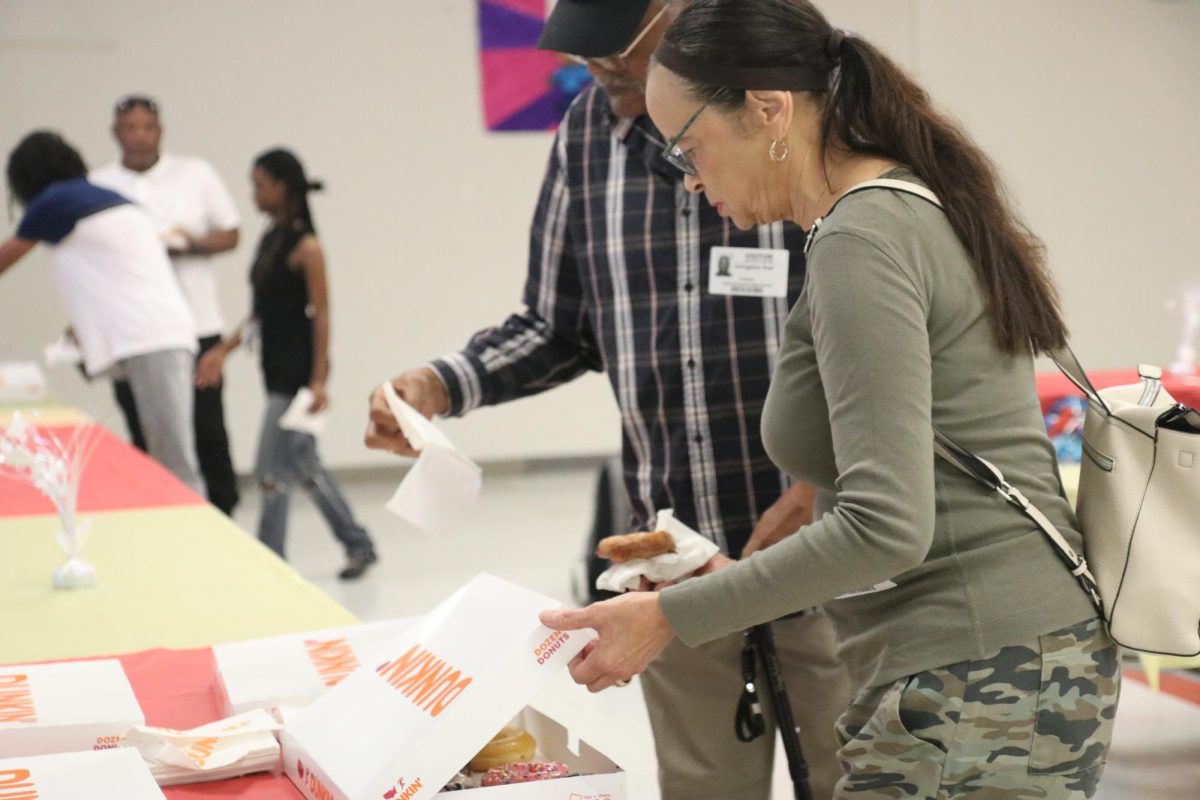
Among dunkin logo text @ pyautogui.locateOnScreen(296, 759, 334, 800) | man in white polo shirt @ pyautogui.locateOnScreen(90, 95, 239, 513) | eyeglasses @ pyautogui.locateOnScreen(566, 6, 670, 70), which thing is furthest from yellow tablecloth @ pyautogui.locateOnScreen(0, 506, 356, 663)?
man in white polo shirt @ pyautogui.locateOnScreen(90, 95, 239, 513)

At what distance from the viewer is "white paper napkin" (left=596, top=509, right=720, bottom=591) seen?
1.35 metres

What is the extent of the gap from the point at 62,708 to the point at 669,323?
0.81 metres

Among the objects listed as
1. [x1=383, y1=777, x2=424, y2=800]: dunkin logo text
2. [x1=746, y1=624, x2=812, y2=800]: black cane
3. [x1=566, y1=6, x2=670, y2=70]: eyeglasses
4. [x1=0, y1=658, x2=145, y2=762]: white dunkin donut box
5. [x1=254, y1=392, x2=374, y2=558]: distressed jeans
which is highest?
[x1=566, y1=6, x2=670, y2=70]: eyeglasses

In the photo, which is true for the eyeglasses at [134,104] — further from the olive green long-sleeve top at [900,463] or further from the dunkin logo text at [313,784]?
the olive green long-sleeve top at [900,463]

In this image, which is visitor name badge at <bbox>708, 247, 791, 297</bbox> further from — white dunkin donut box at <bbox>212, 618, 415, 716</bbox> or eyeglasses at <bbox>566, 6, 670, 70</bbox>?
white dunkin donut box at <bbox>212, 618, 415, 716</bbox>

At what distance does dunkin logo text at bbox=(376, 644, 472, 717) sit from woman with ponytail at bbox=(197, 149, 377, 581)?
11.9ft

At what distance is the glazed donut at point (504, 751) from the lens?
123 centimetres

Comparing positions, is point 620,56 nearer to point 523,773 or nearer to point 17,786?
point 523,773

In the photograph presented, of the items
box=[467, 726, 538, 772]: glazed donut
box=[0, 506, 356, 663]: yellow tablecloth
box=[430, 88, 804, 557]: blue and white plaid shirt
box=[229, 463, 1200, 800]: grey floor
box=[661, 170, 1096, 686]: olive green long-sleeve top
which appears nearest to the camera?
box=[661, 170, 1096, 686]: olive green long-sleeve top

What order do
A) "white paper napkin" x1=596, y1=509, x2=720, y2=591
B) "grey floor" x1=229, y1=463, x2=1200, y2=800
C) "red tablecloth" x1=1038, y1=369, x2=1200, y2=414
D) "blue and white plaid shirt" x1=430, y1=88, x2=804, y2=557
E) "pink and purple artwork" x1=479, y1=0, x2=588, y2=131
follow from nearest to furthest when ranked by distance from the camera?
"white paper napkin" x1=596, y1=509, x2=720, y2=591
"blue and white plaid shirt" x1=430, y1=88, x2=804, y2=557
"red tablecloth" x1=1038, y1=369, x2=1200, y2=414
"grey floor" x1=229, y1=463, x2=1200, y2=800
"pink and purple artwork" x1=479, y1=0, x2=588, y2=131

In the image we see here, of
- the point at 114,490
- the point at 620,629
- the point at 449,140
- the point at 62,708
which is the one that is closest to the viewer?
the point at 620,629

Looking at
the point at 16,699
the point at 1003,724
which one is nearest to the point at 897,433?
the point at 1003,724

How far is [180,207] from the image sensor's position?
5371 mm

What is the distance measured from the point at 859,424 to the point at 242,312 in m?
6.13
